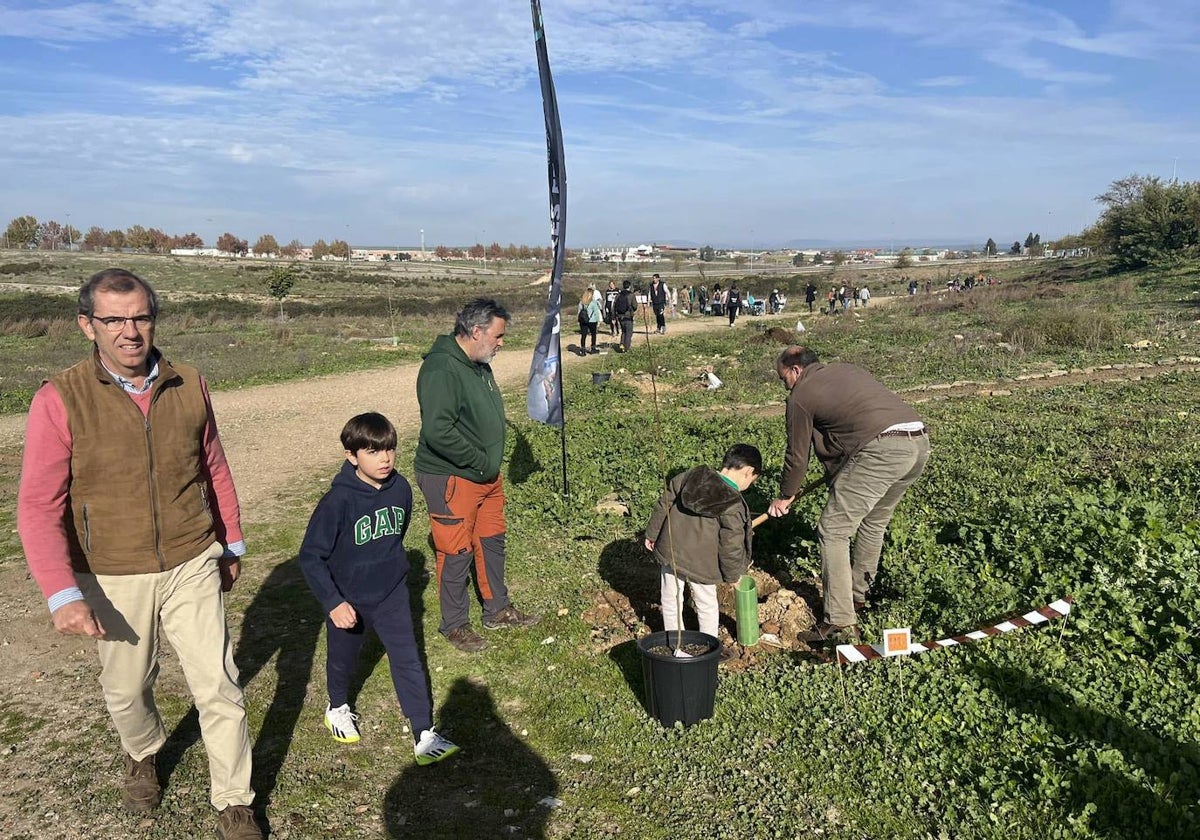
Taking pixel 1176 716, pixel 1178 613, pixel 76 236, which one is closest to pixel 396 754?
pixel 1176 716

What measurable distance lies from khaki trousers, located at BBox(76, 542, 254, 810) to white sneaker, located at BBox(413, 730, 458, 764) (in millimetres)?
863

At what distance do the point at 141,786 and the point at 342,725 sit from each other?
36.3 inches

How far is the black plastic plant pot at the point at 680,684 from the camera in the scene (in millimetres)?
4016

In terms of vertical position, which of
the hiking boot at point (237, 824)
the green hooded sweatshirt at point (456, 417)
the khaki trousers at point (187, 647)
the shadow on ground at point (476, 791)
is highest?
the green hooded sweatshirt at point (456, 417)

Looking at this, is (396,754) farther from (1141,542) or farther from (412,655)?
(1141,542)

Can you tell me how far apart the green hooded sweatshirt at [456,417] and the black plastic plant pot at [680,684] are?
4.92ft

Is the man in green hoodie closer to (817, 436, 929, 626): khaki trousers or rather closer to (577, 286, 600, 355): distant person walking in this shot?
(817, 436, 929, 626): khaki trousers

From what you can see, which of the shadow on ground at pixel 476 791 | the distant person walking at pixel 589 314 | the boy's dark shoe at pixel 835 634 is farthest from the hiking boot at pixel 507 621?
the distant person walking at pixel 589 314

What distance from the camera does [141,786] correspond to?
3508mm

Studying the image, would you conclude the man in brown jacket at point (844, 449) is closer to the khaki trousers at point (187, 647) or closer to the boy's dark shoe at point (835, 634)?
the boy's dark shoe at point (835, 634)

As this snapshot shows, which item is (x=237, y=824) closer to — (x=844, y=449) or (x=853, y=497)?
(x=853, y=497)

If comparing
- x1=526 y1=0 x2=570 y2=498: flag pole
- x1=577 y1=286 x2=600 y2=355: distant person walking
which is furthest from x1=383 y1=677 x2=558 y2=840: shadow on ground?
x1=577 y1=286 x2=600 y2=355: distant person walking

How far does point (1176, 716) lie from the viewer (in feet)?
12.0

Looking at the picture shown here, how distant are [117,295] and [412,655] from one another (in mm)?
2066
